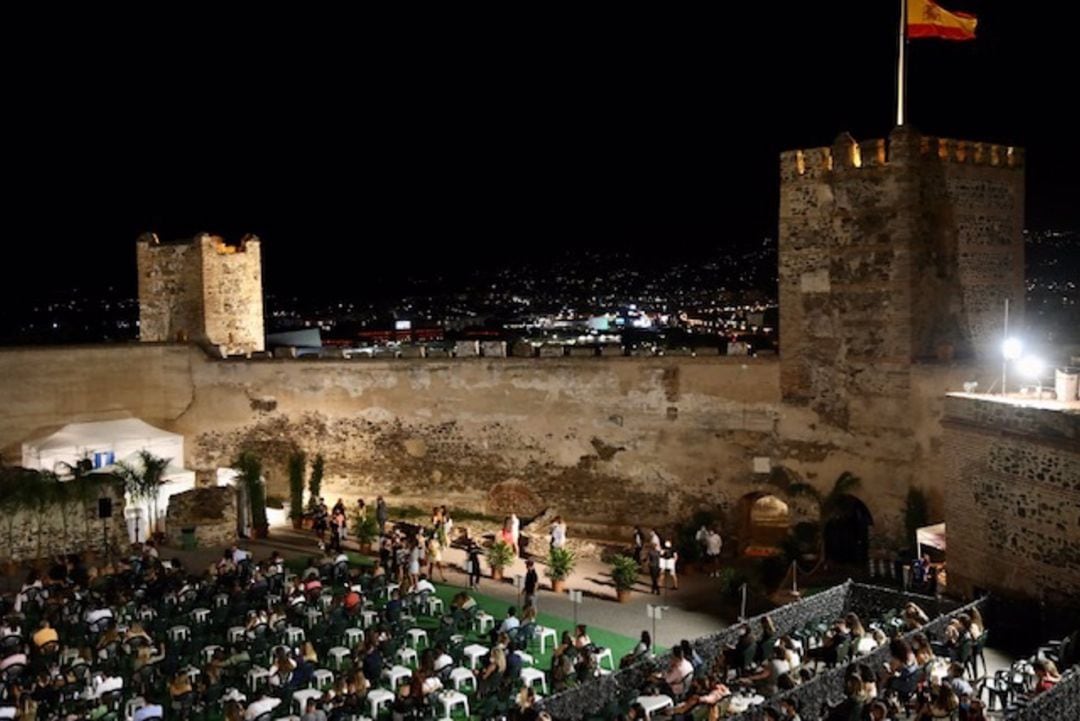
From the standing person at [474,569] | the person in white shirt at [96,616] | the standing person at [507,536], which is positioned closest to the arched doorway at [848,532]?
the standing person at [507,536]

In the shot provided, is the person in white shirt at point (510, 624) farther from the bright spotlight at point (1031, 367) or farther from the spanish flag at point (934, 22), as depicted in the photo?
the spanish flag at point (934, 22)

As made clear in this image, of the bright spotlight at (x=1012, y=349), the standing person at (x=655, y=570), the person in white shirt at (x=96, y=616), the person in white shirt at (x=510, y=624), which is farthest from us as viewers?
the standing person at (x=655, y=570)

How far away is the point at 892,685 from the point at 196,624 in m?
11.0

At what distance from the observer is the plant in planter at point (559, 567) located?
21359 millimetres

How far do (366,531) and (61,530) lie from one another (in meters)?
6.52

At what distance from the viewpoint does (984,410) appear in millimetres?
18953

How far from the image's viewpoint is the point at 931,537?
20531 mm

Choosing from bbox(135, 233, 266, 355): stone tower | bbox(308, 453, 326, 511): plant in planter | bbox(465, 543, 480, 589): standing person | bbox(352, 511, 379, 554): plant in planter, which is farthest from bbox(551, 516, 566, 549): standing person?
bbox(135, 233, 266, 355): stone tower

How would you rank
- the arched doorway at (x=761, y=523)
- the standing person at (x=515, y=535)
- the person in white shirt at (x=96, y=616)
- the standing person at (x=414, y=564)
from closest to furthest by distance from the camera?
the person in white shirt at (x=96, y=616), the standing person at (x=414, y=564), the standing person at (x=515, y=535), the arched doorway at (x=761, y=523)

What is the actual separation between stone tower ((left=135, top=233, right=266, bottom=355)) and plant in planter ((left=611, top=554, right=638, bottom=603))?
637 inches

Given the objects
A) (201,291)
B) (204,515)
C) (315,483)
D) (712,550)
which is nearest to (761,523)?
(712,550)

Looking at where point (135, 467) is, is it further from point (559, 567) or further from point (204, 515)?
point (559, 567)

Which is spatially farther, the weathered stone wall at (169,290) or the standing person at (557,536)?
the weathered stone wall at (169,290)

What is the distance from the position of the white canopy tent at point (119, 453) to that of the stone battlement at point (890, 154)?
15.7 m
